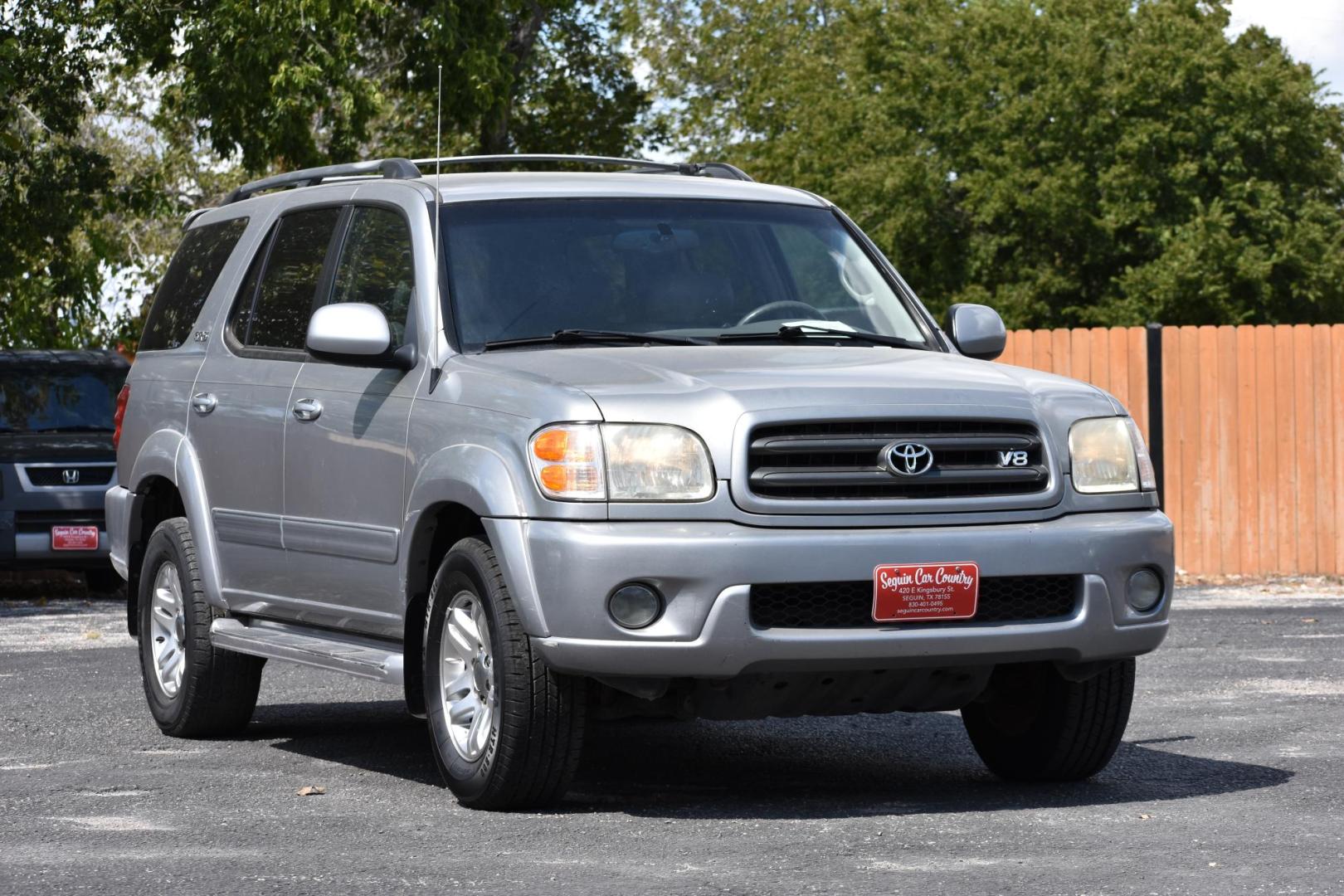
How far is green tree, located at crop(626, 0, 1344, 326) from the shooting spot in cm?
4431

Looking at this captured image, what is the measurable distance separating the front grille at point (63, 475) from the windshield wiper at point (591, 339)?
10718 mm

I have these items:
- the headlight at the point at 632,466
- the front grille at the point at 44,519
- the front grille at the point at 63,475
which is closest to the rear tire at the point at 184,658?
the headlight at the point at 632,466

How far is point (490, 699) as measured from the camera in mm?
6539

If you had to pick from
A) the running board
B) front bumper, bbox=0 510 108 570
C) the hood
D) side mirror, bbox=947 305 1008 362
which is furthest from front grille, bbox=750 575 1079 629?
front bumper, bbox=0 510 108 570

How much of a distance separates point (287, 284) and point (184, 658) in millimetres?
1515

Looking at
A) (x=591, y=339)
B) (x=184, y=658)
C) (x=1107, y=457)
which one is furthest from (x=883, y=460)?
(x=184, y=658)

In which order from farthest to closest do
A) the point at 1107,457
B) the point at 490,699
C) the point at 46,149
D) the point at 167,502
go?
the point at 46,149
the point at 167,502
the point at 1107,457
the point at 490,699

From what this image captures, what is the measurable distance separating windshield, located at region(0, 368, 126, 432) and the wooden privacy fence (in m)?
8.13

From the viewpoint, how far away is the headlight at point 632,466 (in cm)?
617

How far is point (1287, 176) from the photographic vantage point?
45.3m

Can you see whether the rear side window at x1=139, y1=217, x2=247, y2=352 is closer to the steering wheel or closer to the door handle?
the door handle

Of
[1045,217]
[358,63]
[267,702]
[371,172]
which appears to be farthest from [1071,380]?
[1045,217]

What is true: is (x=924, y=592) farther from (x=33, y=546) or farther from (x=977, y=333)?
(x=33, y=546)

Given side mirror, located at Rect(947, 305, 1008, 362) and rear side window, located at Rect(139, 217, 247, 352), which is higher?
rear side window, located at Rect(139, 217, 247, 352)
